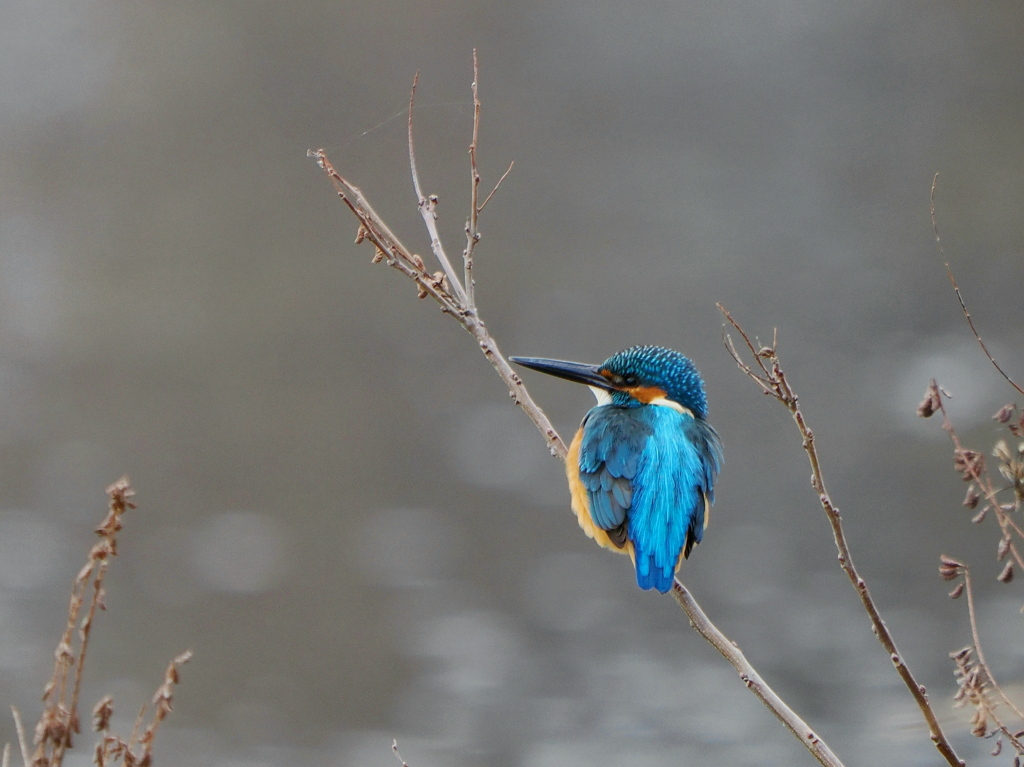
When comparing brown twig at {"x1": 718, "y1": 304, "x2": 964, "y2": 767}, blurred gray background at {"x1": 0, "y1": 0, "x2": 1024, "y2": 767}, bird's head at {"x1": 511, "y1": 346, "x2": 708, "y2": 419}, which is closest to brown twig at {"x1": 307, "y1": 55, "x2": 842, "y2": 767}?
brown twig at {"x1": 718, "y1": 304, "x2": 964, "y2": 767}

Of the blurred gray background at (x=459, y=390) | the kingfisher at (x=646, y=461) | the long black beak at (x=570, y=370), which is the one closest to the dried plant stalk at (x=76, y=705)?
the kingfisher at (x=646, y=461)

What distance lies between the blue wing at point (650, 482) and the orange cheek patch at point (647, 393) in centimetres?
9

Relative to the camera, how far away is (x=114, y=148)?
7805 millimetres

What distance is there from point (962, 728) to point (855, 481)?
7.58ft

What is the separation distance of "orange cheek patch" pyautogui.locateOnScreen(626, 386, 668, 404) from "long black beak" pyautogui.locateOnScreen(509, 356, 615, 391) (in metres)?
0.06

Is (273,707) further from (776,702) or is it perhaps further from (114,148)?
(114,148)

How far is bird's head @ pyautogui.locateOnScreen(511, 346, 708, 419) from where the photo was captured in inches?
107

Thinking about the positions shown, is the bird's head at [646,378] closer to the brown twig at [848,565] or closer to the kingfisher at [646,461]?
the kingfisher at [646,461]

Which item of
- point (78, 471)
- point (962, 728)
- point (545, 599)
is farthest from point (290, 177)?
point (962, 728)

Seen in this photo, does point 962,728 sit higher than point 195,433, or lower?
lower

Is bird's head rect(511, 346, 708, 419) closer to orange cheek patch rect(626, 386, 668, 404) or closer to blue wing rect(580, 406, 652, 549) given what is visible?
orange cheek patch rect(626, 386, 668, 404)

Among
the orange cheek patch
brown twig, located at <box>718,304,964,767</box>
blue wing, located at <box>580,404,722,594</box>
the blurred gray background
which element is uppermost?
the blurred gray background

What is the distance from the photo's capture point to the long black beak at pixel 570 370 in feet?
8.70

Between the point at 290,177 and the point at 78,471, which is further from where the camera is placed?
the point at 290,177
